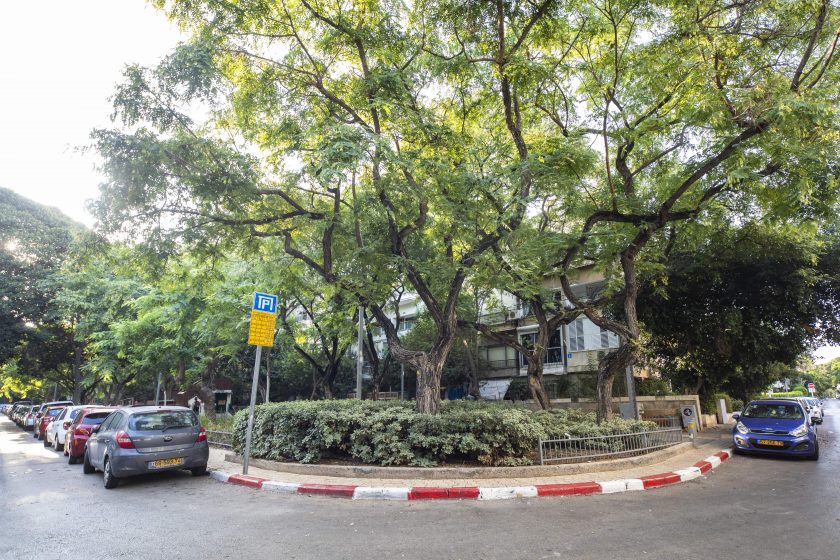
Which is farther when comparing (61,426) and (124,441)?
(61,426)

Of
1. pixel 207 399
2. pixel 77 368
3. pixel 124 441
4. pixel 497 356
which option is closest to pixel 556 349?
pixel 497 356

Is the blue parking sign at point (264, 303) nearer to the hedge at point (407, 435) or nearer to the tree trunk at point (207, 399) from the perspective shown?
the hedge at point (407, 435)

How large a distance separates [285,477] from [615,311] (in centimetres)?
1472

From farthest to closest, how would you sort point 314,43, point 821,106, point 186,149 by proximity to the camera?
point 314,43, point 186,149, point 821,106

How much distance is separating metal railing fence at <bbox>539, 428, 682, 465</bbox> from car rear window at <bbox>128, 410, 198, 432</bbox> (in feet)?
24.1

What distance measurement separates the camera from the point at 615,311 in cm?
1844

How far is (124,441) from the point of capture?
8570 millimetres

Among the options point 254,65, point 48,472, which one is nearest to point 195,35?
point 254,65

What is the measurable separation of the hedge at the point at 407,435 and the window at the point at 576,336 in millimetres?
17140

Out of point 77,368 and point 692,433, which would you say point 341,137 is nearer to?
point 692,433

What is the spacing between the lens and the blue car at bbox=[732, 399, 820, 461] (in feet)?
36.5

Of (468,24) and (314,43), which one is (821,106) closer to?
(468,24)

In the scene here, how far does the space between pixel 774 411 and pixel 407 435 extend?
10487 millimetres

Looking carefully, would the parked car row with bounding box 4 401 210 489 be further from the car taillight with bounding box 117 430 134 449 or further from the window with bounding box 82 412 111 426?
the window with bounding box 82 412 111 426
